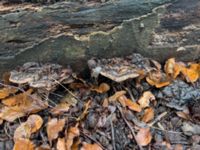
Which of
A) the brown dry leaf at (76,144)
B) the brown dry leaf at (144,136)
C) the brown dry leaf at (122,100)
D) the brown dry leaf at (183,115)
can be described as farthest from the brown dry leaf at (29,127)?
the brown dry leaf at (183,115)

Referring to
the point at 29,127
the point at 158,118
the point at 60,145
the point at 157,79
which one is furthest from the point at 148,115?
the point at 29,127

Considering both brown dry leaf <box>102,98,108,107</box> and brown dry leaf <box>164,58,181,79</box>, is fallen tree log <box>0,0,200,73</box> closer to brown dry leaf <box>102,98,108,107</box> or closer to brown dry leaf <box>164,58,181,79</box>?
brown dry leaf <box>164,58,181,79</box>

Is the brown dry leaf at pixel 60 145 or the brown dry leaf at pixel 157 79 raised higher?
the brown dry leaf at pixel 157 79

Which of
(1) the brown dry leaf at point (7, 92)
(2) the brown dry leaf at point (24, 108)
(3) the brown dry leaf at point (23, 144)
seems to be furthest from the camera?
(1) the brown dry leaf at point (7, 92)

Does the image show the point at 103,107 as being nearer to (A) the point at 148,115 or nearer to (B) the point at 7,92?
(A) the point at 148,115

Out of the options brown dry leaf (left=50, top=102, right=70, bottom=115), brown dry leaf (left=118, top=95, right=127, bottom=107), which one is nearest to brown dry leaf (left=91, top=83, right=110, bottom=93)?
brown dry leaf (left=118, top=95, right=127, bottom=107)

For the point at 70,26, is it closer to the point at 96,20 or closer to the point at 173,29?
the point at 96,20

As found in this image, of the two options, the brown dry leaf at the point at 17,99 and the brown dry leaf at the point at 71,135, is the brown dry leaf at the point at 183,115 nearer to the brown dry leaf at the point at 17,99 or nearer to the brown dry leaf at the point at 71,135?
the brown dry leaf at the point at 71,135

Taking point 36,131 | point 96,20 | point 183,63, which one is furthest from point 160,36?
point 36,131
